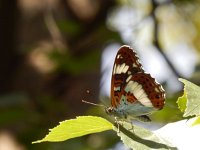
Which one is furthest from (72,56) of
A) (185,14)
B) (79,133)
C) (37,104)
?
(79,133)

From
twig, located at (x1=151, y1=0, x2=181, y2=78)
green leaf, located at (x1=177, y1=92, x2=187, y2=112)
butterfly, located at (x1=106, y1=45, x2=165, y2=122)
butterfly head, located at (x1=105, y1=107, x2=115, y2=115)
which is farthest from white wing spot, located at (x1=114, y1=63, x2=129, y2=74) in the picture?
twig, located at (x1=151, y1=0, x2=181, y2=78)

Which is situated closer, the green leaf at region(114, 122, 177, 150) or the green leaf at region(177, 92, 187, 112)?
the green leaf at region(114, 122, 177, 150)

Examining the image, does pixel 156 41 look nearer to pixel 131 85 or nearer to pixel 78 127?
pixel 131 85

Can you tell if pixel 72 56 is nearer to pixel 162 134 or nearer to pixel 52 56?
pixel 52 56

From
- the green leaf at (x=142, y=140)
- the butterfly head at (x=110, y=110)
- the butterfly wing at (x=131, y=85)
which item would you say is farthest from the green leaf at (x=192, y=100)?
the butterfly head at (x=110, y=110)

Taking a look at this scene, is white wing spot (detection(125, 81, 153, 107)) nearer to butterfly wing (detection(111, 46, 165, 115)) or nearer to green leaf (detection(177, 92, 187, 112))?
butterfly wing (detection(111, 46, 165, 115))

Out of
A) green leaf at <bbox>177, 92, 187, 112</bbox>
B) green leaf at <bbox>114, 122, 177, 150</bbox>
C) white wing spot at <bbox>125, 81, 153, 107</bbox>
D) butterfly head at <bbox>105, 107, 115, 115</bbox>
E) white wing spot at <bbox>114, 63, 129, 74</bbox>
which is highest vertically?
white wing spot at <bbox>114, 63, 129, 74</bbox>
